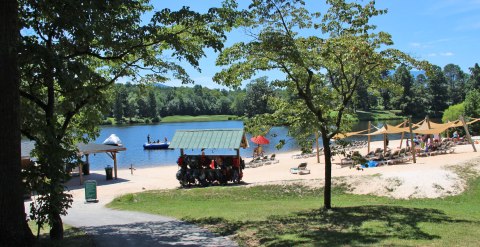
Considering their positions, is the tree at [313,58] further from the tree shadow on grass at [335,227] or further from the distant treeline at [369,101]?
the distant treeline at [369,101]

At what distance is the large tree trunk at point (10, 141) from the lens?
759cm

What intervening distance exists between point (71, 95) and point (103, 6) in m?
1.89

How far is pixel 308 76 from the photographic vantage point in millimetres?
13516

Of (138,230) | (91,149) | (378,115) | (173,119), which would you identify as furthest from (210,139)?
(173,119)

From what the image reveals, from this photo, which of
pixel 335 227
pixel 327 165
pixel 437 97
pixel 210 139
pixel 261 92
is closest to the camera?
pixel 335 227

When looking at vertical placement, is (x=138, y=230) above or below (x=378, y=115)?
below

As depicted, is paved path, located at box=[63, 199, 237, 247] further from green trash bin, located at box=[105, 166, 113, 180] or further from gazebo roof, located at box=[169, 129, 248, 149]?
green trash bin, located at box=[105, 166, 113, 180]

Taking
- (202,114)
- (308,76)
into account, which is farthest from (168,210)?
(202,114)

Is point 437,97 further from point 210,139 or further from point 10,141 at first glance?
point 10,141

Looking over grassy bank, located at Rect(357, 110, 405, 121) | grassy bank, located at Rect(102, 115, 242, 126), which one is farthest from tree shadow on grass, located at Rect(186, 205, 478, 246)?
grassy bank, located at Rect(102, 115, 242, 126)

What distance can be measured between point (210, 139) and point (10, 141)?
17.2 metres

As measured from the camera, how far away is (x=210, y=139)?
24781 millimetres

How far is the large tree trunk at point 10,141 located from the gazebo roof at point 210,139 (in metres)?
16.3

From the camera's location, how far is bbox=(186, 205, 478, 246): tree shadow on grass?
902 cm
